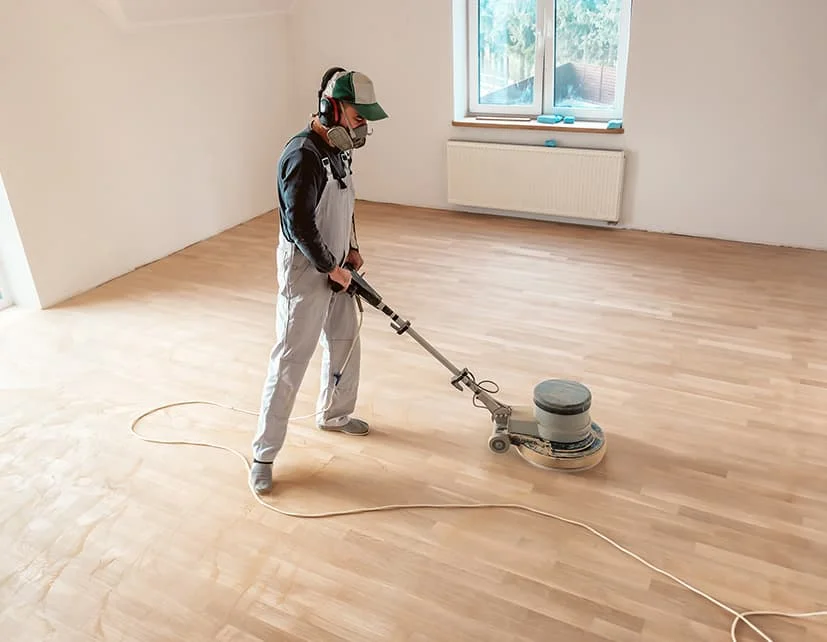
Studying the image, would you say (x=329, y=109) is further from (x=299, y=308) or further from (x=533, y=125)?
(x=533, y=125)

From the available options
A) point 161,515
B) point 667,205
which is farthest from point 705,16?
point 161,515

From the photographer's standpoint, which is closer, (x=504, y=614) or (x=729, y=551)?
(x=504, y=614)

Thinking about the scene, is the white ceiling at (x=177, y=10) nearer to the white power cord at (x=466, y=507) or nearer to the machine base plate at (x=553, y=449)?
the white power cord at (x=466, y=507)

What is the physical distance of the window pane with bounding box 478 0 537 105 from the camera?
5207 mm

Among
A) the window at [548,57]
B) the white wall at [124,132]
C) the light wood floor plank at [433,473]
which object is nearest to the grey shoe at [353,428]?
the light wood floor plank at [433,473]

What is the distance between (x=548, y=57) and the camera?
5.17 m

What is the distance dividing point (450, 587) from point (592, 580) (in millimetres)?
434

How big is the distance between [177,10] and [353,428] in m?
3.30

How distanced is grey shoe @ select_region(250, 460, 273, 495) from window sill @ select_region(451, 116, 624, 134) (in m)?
3.59

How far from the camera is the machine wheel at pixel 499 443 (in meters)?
2.70

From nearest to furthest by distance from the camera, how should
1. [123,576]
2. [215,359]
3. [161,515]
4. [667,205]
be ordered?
[123,576], [161,515], [215,359], [667,205]

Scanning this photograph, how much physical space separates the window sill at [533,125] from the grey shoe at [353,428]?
3139mm

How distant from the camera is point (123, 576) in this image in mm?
2207

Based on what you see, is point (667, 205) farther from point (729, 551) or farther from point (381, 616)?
point (381, 616)
